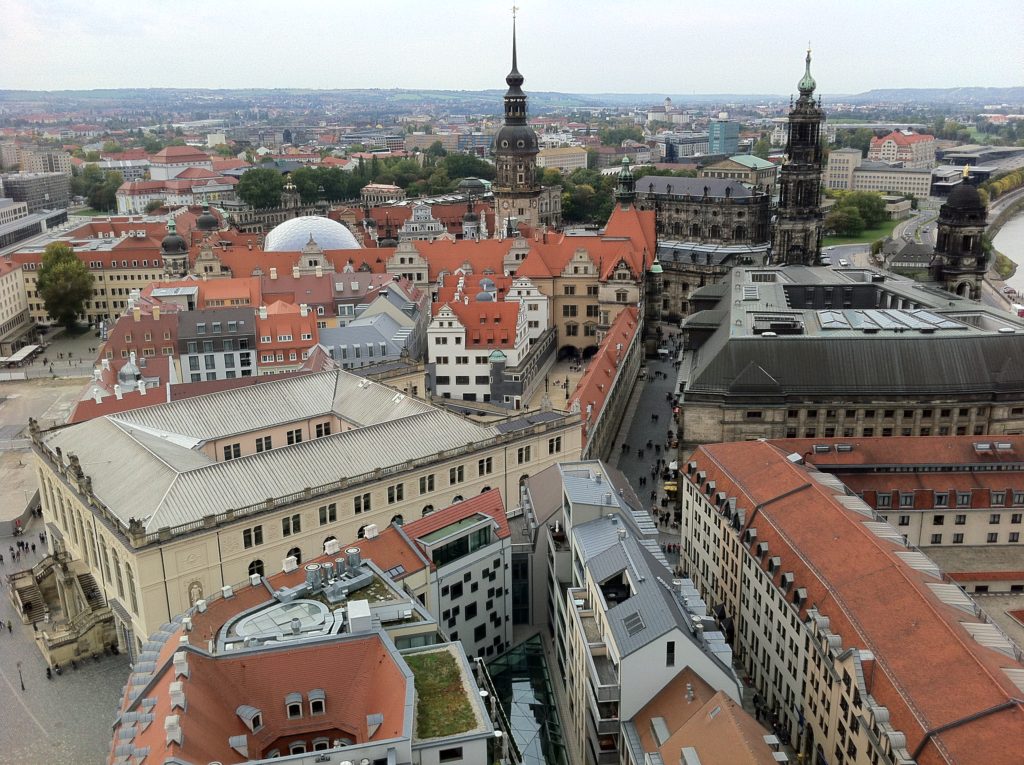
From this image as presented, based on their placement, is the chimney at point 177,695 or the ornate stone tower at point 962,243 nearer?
the chimney at point 177,695

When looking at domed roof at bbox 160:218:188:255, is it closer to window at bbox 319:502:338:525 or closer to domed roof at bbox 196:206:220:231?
domed roof at bbox 196:206:220:231

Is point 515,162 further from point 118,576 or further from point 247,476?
point 118,576

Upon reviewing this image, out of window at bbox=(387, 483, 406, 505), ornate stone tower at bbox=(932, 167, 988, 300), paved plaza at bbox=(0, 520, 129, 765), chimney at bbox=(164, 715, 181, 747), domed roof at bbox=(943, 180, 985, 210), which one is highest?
domed roof at bbox=(943, 180, 985, 210)

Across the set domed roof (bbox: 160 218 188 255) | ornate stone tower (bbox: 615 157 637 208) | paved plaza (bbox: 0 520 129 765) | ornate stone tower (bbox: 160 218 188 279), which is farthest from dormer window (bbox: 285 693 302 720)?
domed roof (bbox: 160 218 188 255)

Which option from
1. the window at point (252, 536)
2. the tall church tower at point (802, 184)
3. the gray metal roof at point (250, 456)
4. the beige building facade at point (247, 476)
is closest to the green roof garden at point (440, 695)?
the beige building facade at point (247, 476)

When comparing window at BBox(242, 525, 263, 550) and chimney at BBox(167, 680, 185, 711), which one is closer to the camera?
chimney at BBox(167, 680, 185, 711)

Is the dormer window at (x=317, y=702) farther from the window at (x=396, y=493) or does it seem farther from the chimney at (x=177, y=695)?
the window at (x=396, y=493)

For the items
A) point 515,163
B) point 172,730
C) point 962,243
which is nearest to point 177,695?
point 172,730
